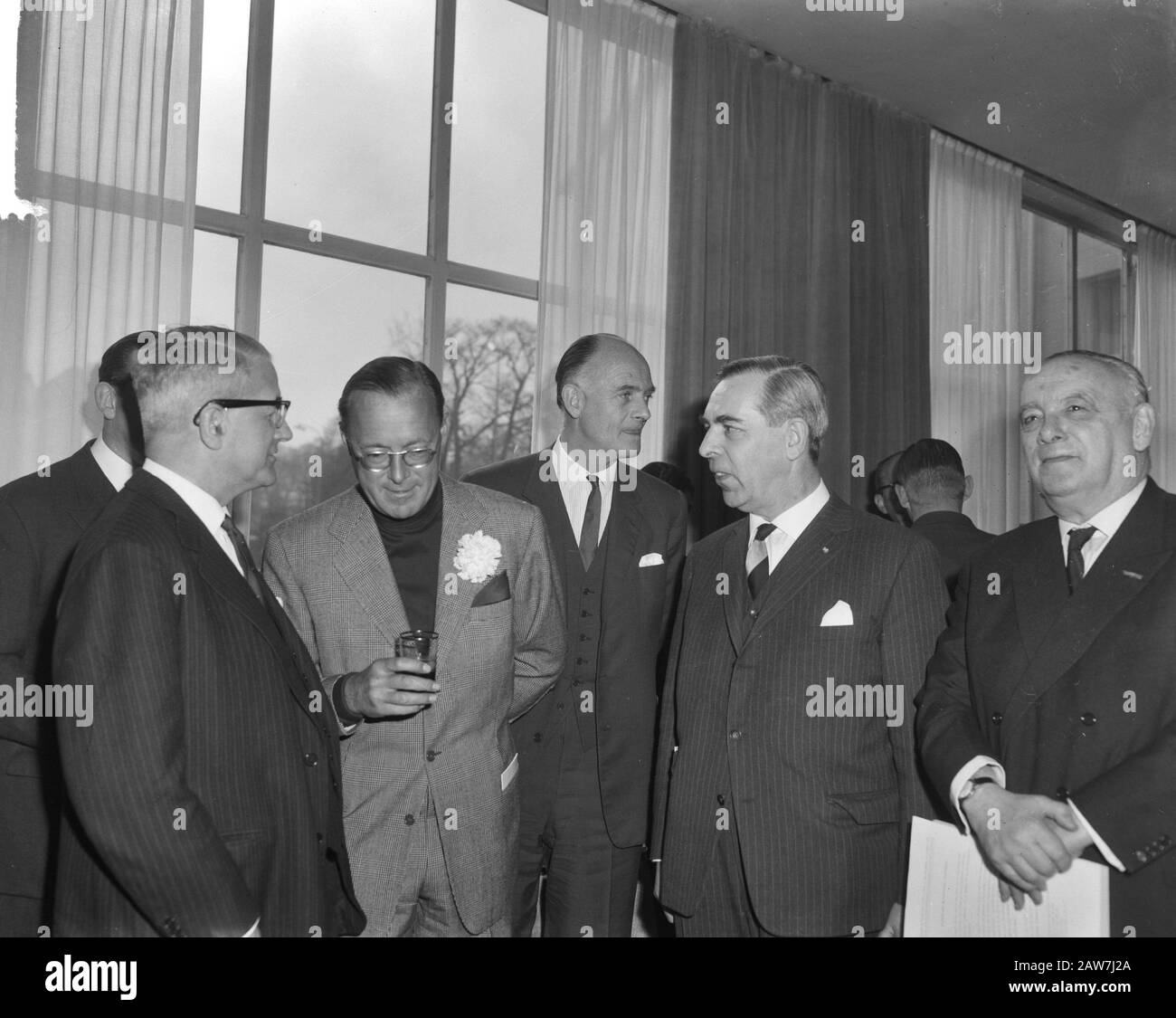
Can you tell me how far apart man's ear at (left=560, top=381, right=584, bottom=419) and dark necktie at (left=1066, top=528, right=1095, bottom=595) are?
158 cm

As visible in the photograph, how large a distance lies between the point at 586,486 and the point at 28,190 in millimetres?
2495

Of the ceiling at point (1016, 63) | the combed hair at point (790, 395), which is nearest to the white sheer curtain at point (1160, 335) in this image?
the ceiling at point (1016, 63)

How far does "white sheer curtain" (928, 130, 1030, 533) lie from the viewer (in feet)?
25.3

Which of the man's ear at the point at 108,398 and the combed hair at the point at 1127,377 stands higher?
the man's ear at the point at 108,398

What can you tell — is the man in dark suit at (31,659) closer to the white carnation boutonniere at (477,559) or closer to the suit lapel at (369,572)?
the suit lapel at (369,572)

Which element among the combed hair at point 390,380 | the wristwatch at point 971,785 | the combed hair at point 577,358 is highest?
the combed hair at point 577,358

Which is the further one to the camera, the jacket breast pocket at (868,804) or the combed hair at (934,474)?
the combed hair at (934,474)

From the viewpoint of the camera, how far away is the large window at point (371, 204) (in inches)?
180

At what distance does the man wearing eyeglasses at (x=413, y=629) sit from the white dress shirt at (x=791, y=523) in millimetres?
598

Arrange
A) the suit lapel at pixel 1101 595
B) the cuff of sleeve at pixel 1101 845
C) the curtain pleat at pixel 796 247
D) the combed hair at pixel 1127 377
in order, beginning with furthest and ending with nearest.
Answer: the curtain pleat at pixel 796 247 → the combed hair at pixel 1127 377 → the suit lapel at pixel 1101 595 → the cuff of sleeve at pixel 1101 845

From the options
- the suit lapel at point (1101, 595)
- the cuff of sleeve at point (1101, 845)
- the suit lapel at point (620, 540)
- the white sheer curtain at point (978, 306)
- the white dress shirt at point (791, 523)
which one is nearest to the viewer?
the cuff of sleeve at point (1101, 845)

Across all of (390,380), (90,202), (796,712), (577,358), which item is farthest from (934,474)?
(90,202)

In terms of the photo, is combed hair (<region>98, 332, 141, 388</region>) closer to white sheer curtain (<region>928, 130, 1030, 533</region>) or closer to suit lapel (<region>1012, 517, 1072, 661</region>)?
suit lapel (<region>1012, 517, 1072, 661</region>)

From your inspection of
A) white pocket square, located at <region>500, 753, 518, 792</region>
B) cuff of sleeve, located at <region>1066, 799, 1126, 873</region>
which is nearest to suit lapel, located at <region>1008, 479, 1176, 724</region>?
cuff of sleeve, located at <region>1066, 799, 1126, 873</region>
